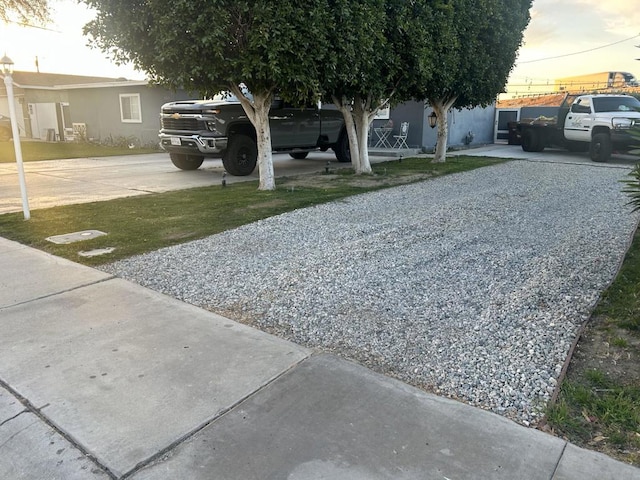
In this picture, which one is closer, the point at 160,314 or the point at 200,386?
the point at 200,386

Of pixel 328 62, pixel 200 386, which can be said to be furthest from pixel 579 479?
pixel 328 62

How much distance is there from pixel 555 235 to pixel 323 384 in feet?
15.1

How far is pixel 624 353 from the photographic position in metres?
3.34

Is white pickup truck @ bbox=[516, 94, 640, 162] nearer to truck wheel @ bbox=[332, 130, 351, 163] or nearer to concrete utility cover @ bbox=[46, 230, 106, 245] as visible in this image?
truck wheel @ bbox=[332, 130, 351, 163]

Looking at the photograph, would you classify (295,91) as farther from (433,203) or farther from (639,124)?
(639,124)

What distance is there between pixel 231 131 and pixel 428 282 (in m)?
7.84

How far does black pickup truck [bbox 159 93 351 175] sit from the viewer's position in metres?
11.1

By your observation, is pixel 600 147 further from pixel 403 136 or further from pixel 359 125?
pixel 359 125

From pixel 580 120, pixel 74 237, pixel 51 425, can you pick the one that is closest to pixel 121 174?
pixel 74 237

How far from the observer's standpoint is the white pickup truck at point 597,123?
14.0m

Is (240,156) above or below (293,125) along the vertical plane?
below

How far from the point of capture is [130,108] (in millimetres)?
21438

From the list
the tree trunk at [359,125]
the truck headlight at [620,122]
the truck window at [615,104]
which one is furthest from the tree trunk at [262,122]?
the truck window at [615,104]

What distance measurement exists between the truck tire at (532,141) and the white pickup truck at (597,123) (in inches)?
30.3
